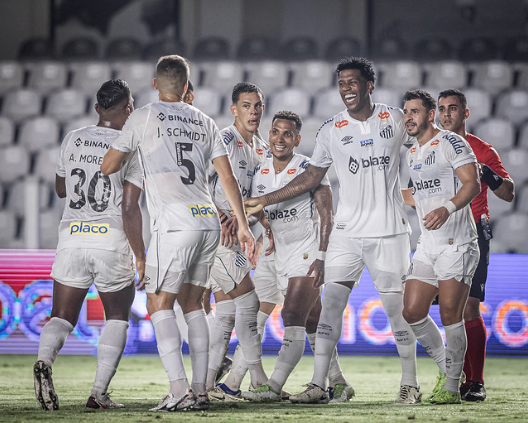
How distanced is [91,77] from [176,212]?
1014cm

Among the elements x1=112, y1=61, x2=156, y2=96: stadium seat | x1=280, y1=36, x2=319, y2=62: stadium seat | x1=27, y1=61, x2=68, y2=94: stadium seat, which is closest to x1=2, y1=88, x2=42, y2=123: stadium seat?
x1=27, y1=61, x2=68, y2=94: stadium seat

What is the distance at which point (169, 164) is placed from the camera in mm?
4910

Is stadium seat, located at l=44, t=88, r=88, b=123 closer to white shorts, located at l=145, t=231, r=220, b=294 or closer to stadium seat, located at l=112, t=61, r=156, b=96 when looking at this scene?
stadium seat, located at l=112, t=61, r=156, b=96

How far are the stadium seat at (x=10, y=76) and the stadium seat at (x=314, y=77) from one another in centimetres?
503

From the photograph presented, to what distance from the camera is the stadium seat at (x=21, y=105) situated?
13891 millimetres

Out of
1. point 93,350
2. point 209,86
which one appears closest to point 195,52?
point 209,86

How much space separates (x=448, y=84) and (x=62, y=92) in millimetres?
6754

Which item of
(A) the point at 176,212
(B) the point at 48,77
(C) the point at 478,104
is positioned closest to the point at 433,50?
(C) the point at 478,104

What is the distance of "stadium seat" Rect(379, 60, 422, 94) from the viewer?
1370cm

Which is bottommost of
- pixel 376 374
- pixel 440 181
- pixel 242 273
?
pixel 376 374

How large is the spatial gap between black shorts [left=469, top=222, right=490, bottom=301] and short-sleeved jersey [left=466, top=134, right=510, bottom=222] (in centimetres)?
12

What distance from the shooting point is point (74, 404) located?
212 inches

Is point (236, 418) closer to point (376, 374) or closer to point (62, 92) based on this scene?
point (376, 374)

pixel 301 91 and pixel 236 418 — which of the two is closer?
pixel 236 418
